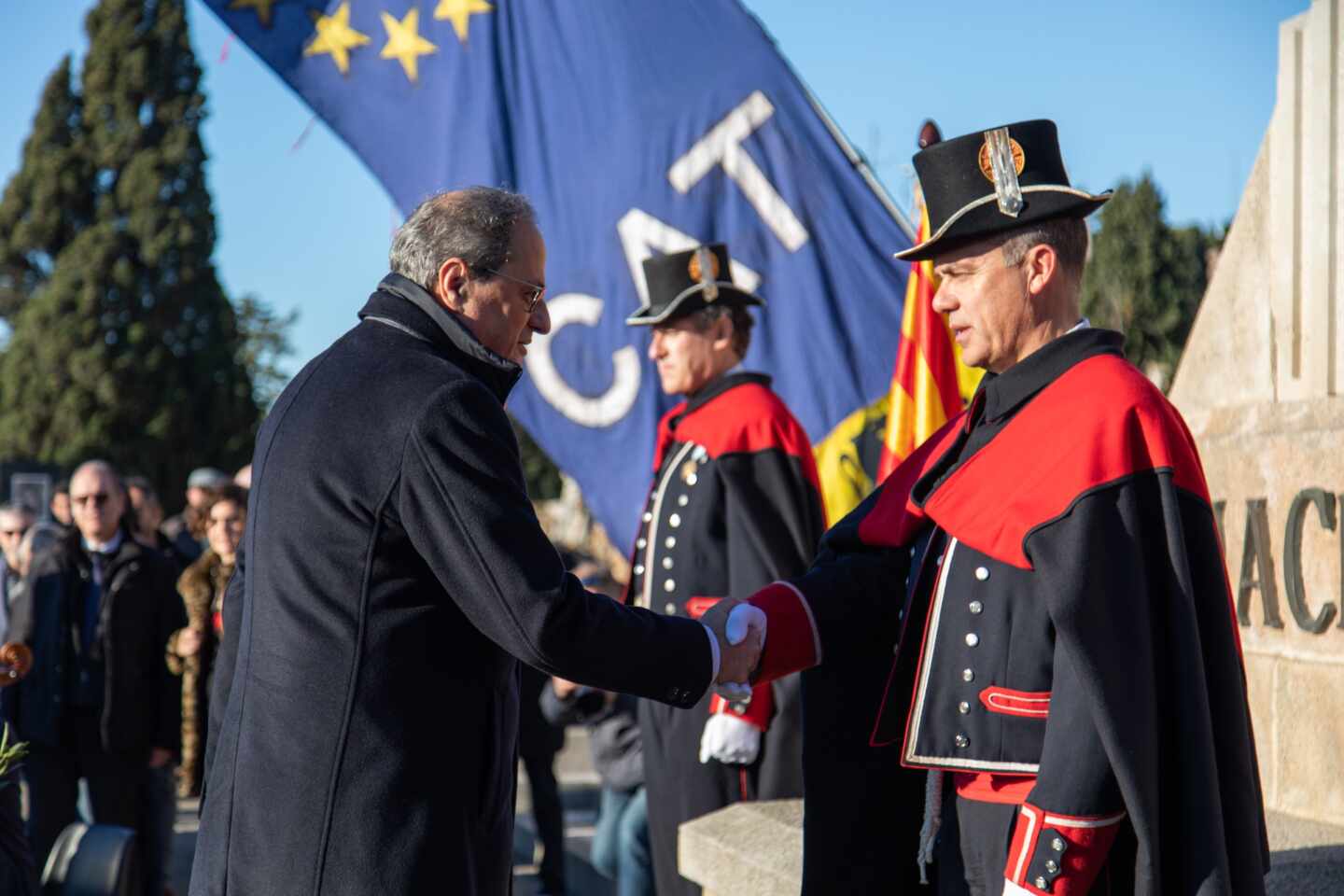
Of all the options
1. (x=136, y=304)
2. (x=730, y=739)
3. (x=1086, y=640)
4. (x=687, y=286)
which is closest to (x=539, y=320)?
(x=1086, y=640)

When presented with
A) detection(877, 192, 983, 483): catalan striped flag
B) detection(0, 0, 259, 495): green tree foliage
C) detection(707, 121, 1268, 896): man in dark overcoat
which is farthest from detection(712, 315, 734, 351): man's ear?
detection(0, 0, 259, 495): green tree foliage

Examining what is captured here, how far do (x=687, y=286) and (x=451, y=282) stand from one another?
7.54 feet

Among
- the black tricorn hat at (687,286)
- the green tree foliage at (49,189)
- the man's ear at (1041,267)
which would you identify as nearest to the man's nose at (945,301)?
the man's ear at (1041,267)

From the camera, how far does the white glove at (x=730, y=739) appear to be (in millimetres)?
4398

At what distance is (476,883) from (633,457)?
12.3ft

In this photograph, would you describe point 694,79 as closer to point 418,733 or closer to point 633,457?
point 633,457

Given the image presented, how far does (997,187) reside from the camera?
2.68 meters

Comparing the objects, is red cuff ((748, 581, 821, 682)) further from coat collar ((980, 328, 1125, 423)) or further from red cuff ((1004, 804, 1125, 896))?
red cuff ((1004, 804, 1125, 896))

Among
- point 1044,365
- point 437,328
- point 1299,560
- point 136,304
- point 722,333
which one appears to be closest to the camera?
point 1044,365

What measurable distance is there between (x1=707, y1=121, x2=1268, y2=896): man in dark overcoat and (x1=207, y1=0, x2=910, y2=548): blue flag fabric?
10.6ft

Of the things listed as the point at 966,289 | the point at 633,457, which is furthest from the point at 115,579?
the point at 966,289

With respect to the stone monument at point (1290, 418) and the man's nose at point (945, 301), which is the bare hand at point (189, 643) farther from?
the man's nose at point (945, 301)

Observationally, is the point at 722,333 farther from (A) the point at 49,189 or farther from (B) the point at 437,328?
(A) the point at 49,189

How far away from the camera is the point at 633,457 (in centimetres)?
625
